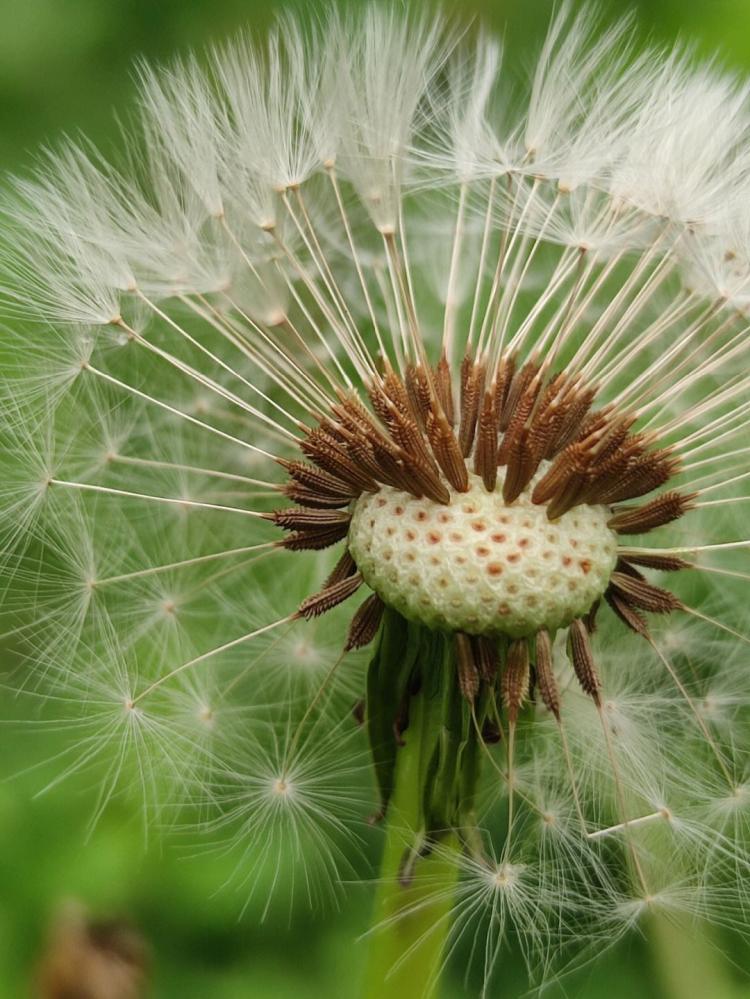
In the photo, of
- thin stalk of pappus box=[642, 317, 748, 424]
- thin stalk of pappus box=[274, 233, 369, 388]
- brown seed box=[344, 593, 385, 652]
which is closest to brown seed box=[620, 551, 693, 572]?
thin stalk of pappus box=[642, 317, 748, 424]

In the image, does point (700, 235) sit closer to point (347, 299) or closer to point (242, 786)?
point (347, 299)

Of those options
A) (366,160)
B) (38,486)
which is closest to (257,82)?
(366,160)

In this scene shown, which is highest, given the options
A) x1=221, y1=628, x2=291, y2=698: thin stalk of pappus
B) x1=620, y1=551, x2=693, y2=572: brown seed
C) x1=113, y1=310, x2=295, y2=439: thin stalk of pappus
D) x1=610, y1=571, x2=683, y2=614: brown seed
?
x1=113, y1=310, x2=295, y2=439: thin stalk of pappus

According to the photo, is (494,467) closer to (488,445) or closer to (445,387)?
(488,445)

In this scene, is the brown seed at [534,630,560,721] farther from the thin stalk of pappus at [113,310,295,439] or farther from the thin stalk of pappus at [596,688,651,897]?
the thin stalk of pappus at [113,310,295,439]

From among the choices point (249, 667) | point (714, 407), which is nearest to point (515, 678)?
point (249, 667)

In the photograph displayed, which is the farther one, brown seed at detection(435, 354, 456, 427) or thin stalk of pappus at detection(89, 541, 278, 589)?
thin stalk of pappus at detection(89, 541, 278, 589)
